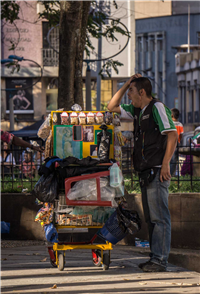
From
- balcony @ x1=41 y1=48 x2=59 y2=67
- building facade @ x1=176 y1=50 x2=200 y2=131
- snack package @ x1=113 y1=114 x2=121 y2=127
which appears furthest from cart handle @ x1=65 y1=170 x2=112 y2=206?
building facade @ x1=176 y1=50 x2=200 y2=131

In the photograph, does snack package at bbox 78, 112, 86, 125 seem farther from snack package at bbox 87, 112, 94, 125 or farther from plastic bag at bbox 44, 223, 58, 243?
plastic bag at bbox 44, 223, 58, 243

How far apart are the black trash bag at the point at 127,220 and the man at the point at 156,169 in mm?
164

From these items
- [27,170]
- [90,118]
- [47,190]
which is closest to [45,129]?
[90,118]

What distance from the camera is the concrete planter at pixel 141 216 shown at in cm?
755

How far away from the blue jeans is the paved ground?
0.22 m

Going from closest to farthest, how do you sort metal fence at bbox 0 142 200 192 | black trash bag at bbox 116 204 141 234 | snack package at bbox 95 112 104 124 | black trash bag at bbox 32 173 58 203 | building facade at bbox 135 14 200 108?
black trash bag at bbox 32 173 58 203 < black trash bag at bbox 116 204 141 234 < snack package at bbox 95 112 104 124 < metal fence at bbox 0 142 200 192 < building facade at bbox 135 14 200 108

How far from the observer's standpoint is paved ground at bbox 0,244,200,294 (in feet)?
15.0

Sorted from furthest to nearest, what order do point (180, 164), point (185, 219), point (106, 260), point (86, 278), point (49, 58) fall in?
point (49, 58) < point (180, 164) < point (185, 219) < point (106, 260) < point (86, 278)

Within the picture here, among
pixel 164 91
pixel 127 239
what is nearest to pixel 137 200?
pixel 127 239

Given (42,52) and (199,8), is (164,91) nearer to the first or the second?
(199,8)

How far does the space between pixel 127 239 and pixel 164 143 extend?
2.85m

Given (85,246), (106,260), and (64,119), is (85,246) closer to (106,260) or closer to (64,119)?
(106,260)

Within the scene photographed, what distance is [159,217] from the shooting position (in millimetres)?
5359

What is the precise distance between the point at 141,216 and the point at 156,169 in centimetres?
248
